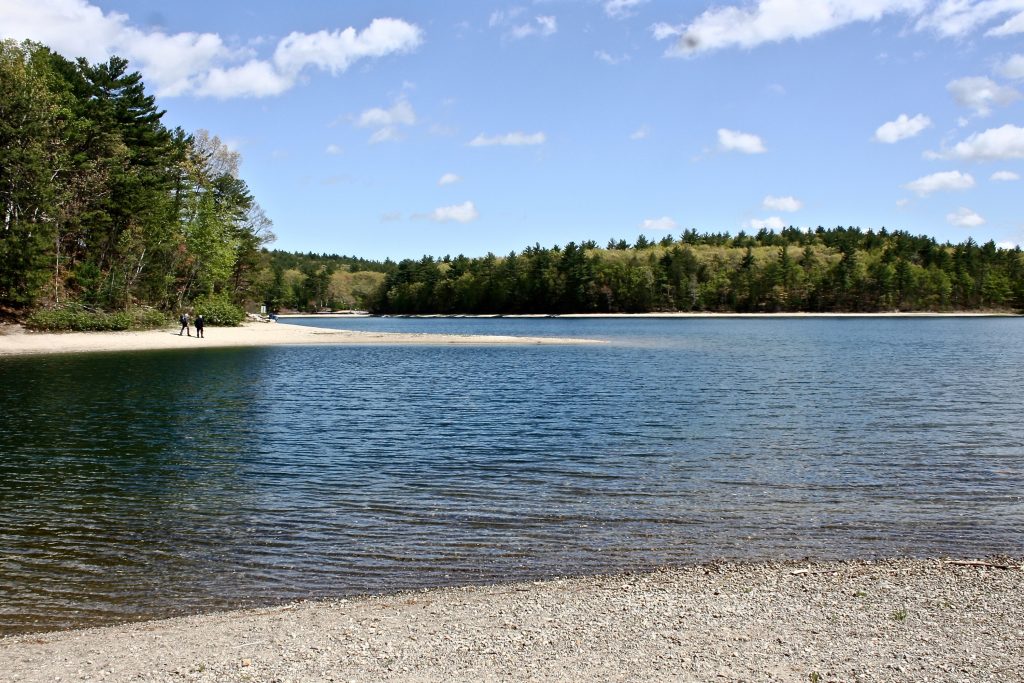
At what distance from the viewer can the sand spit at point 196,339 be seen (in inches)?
2008

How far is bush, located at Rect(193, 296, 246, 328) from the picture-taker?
74.9 meters

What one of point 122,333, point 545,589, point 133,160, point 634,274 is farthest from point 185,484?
point 634,274

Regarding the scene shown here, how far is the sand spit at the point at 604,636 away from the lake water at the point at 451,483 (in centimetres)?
115

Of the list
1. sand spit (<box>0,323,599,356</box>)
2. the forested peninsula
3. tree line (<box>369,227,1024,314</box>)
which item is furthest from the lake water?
tree line (<box>369,227,1024,314</box>)

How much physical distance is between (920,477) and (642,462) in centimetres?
576

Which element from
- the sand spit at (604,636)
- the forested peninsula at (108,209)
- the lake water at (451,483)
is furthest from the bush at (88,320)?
the sand spit at (604,636)

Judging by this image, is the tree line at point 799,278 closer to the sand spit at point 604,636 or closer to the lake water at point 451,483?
the lake water at point 451,483

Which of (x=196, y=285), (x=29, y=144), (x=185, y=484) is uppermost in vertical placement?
(x=29, y=144)

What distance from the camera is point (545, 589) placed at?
918 centimetres

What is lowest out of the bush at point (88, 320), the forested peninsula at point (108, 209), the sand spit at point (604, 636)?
the sand spit at point (604, 636)

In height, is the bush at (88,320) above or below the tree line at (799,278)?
below

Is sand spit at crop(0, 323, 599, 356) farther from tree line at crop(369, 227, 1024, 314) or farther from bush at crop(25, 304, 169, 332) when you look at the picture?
tree line at crop(369, 227, 1024, 314)

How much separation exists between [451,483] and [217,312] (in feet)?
223

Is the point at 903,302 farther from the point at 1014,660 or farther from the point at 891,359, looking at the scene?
the point at 1014,660
